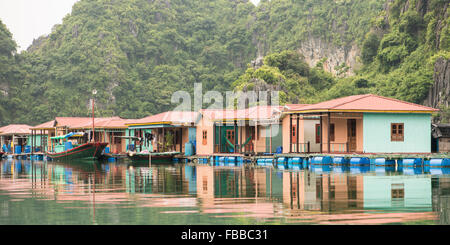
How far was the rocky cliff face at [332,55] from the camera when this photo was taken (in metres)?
92.2

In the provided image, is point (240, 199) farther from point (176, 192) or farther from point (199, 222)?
point (199, 222)

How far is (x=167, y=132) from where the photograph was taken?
4700 cm

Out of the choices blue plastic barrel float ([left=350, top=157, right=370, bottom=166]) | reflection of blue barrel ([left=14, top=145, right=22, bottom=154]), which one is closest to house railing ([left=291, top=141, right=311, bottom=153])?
blue plastic barrel float ([left=350, top=157, right=370, bottom=166])

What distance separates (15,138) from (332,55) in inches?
2070

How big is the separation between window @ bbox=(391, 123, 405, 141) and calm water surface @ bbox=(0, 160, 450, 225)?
11.6 m

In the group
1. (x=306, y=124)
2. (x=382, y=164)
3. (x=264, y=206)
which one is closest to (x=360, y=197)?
(x=264, y=206)

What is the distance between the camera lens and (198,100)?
9156 centimetres

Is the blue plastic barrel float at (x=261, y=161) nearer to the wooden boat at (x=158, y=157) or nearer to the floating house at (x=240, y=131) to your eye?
the floating house at (x=240, y=131)

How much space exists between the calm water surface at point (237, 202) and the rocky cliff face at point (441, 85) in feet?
112

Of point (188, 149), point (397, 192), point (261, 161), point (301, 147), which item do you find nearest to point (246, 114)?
point (261, 161)

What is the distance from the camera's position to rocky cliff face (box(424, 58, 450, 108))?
53.0 m

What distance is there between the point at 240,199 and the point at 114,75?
80.3 m

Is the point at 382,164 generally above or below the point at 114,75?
below

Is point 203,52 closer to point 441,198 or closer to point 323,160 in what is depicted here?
point 323,160
